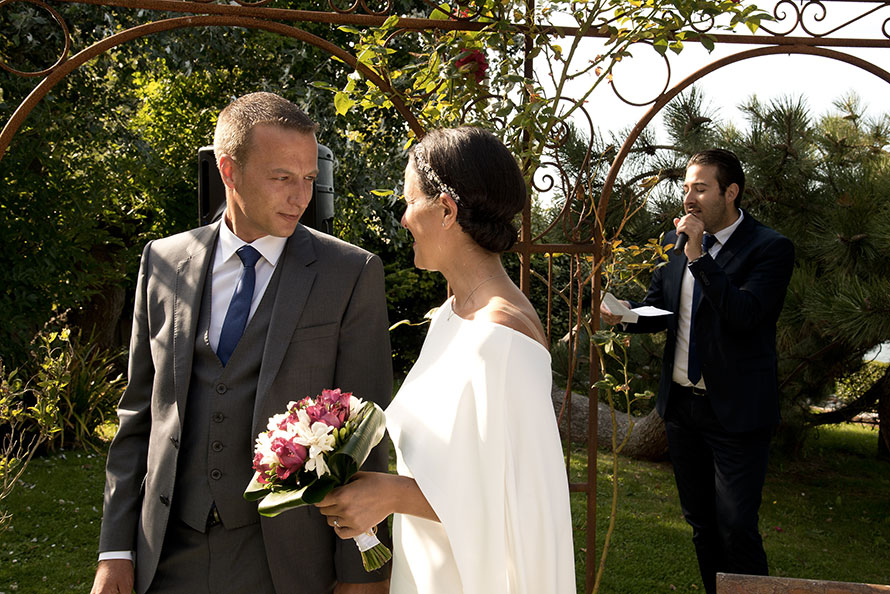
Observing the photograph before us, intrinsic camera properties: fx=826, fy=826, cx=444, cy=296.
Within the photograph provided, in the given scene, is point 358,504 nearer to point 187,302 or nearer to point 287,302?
point 287,302

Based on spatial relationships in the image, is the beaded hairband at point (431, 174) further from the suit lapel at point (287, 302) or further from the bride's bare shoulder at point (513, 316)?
the suit lapel at point (287, 302)

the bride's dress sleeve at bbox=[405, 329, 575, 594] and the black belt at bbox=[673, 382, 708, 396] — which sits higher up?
the bride's dress sleeve at bbox=[405, 329, 575, 594]

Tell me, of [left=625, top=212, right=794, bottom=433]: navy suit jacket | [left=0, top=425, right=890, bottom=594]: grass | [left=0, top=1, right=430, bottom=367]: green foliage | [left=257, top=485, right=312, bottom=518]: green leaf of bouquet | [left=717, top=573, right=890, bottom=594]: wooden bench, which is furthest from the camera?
[left=0, top=1, right=430, bottom=367]: green foliage

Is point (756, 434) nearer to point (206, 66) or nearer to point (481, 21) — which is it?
point (481, 21)

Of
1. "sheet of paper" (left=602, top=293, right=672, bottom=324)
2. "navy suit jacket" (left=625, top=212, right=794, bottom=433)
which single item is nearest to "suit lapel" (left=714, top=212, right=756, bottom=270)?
"navy suit jacket" (left=625, top=212, right=794, bottom=433)

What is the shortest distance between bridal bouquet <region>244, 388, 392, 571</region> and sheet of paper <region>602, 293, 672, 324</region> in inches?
75.2

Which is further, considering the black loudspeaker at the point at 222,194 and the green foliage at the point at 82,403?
the green foliage at the point at 82,403

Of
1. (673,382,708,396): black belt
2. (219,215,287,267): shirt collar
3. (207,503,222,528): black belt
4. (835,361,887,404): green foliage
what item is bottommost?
(835,361,887,404): green foliage

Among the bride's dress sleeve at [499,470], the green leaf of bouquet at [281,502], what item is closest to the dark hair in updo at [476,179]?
the bride's dress sleeve at [499,470]

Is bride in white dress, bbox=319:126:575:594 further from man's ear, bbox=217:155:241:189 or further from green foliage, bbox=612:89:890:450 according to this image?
green foliage, bbox=612:89:890:450

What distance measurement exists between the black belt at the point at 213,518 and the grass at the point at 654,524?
10.4ft

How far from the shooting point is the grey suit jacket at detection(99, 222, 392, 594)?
1933 millimetres

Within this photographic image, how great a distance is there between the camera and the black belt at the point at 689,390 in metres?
3.38

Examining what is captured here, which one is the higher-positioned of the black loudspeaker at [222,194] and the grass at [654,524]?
the black loudspeaker at [222,194]
